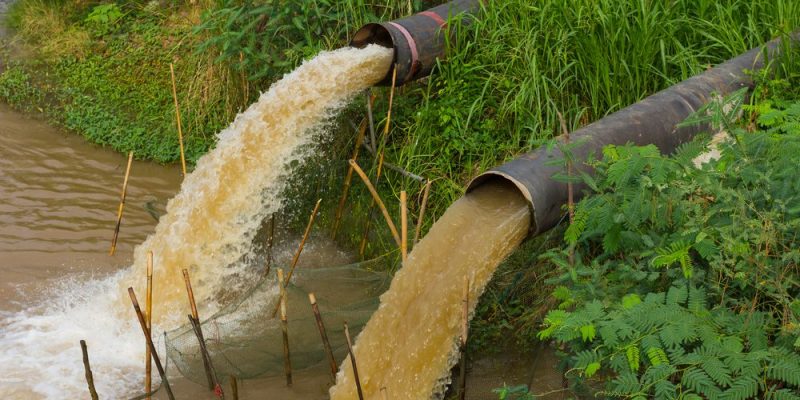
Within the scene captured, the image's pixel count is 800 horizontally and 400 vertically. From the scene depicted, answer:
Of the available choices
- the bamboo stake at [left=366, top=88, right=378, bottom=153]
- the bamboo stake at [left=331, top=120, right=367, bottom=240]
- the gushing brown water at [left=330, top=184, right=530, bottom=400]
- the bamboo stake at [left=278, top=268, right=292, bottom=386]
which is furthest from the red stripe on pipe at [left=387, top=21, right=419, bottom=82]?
the bamboo stake at [left=278, top=268, right=292, bottom=386]

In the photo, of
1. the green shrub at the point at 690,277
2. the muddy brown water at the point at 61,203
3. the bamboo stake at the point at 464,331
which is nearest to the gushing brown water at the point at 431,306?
the bamboo stake at the point at 464,331

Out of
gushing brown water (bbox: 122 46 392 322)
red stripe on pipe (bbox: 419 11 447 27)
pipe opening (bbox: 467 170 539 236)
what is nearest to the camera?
pipe opening (bbox: 467 170 539 236)

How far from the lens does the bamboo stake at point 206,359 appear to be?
453cm

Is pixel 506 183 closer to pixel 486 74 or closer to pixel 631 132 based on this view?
pixel 631 132

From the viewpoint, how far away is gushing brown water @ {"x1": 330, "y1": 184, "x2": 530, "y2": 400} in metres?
4.68

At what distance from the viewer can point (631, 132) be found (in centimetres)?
507

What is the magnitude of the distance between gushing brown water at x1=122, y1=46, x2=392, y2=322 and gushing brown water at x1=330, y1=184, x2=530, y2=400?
154 centimetres

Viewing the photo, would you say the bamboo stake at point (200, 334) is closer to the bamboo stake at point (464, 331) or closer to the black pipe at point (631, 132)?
the bamboo stake at point (464, 331)

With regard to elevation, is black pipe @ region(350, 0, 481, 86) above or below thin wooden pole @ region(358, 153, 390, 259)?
above

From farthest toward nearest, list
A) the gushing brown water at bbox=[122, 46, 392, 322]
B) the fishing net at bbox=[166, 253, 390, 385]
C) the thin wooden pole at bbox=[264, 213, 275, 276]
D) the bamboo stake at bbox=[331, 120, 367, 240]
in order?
the bamboo stake at bbox=[331, 120, 367, 240] < the thin wooden pole at bbox=[264, 213, 275, 276] < the gushing brown water at bbox=[122, 46, 392, 322] < the fishing net at bbox=[166, 253, 390, 385]

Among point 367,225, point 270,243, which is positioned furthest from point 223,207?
point 367,225

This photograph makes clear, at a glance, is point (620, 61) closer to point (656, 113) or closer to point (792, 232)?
point (656, 113)

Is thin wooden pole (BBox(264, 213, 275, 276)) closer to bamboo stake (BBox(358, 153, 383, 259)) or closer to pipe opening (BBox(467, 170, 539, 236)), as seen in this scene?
bamboo stake (BBox(358, 153, 383, 259))

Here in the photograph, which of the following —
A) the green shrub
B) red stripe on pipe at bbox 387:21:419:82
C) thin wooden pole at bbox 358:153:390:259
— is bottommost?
thin wooden pole at bbox 358:153:390:259
